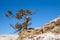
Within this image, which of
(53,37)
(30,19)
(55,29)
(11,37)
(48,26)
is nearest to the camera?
(53,37)

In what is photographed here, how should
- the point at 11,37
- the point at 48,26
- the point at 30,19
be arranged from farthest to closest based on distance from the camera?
the point at 11,37
the point at 30,19
the point at 48,26


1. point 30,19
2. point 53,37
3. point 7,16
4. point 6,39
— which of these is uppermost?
point 7,16

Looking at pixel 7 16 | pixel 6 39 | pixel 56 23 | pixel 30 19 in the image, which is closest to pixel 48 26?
pixel 56 23

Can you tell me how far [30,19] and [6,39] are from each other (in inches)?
205

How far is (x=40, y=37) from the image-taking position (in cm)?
1333

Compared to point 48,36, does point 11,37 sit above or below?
above

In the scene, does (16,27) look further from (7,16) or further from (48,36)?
(48,36)

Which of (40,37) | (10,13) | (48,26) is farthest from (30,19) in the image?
(40,37)

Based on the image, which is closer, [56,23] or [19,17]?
[56,23]

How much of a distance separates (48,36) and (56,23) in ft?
9.19

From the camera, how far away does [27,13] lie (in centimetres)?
2691

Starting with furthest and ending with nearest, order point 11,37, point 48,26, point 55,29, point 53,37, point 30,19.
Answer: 1. point 11,37
2. point 30,19
3. point 48,26
4. point 55,29
5. point 53,37

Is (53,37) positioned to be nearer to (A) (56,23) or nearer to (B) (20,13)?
(A) (56,23)

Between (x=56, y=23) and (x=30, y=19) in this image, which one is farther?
(x=30, y=19)
